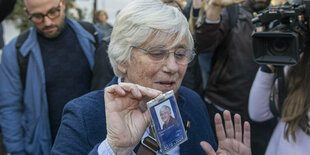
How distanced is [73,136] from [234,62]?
177 cm

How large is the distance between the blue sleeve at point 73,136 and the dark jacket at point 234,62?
1.48 meters

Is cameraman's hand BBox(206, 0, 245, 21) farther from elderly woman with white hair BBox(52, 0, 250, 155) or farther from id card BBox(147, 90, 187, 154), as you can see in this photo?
id card BBox(147, 90, 187, 154)

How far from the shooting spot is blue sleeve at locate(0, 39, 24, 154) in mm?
2379

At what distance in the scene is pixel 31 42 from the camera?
8.14 ft

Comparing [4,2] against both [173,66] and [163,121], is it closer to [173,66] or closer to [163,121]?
[173,66]

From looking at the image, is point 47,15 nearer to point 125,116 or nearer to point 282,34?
point 125,116

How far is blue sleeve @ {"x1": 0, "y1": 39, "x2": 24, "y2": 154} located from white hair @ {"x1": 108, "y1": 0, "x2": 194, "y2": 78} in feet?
3.86

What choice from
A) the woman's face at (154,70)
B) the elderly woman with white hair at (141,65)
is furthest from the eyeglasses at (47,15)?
the woman's face at (154,70)

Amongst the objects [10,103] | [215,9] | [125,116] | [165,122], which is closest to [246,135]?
[165,122]

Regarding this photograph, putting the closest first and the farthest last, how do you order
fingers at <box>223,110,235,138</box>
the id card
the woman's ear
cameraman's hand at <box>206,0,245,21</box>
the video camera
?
the id card
fingers at <box>223,110,235,138</box>
the woman's ear
the video camera
cameraman's hand at <box>206,0,245,21</box>

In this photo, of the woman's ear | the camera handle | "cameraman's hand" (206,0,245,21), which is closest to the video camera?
the camera handle

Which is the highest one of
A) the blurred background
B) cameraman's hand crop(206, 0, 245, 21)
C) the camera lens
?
cameraman's hand crop(206, 0, 245, 21)

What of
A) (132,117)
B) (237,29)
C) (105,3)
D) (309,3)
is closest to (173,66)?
(132,117)

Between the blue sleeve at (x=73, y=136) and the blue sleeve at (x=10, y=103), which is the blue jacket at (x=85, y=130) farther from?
the blue sleeve at (x=10, y=103)
